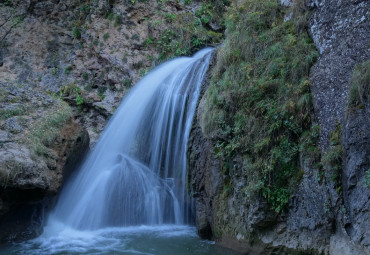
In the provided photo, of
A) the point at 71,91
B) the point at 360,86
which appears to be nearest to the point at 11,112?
the point at 71,91

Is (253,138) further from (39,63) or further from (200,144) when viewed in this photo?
(39,63)

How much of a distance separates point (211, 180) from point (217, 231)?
1005mm

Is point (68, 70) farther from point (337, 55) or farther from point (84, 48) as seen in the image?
point (337, 55)

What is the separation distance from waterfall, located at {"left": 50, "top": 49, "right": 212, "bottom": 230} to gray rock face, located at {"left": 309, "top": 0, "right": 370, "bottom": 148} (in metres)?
3.52

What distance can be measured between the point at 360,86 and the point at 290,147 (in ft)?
5.01

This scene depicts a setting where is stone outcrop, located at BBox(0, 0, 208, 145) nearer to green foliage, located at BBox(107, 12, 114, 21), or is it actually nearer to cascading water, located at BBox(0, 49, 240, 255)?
green foliage, located at BBox(107, 12, 114, 21)

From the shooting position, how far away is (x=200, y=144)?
25.4 ft

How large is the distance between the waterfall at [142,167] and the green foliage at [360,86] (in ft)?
14.0

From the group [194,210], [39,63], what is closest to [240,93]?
[194,210]

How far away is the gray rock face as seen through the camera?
5211 mm

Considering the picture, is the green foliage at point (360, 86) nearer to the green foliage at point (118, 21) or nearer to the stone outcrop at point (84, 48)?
the stone outcrop at point (84, 48)

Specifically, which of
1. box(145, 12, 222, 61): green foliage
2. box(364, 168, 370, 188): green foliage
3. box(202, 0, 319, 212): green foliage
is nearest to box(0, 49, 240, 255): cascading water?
box(202, 0, 319, 212): green foliage

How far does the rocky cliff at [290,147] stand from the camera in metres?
4.70

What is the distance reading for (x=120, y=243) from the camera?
6.59m
